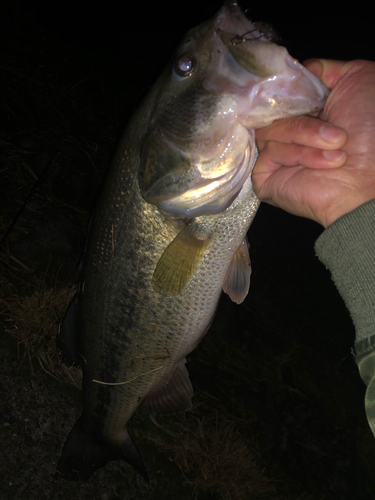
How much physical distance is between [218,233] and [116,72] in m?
4.42

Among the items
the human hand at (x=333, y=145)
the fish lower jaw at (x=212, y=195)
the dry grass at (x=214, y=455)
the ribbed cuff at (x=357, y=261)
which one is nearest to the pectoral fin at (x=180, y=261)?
the fish lower jaw at (x=212, y=195)

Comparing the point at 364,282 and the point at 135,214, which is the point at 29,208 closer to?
→ the point at 135,214

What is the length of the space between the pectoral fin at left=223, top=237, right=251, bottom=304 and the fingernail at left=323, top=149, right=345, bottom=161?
0.71m

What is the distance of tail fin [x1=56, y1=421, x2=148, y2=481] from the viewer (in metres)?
2.48

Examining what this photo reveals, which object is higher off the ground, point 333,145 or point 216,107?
point 216,107

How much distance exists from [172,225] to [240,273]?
497 millimetres

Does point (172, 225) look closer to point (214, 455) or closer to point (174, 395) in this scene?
point (174, 395)

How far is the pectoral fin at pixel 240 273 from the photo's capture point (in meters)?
1.80

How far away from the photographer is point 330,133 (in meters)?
1.14

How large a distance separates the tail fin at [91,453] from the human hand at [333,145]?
7.38 feet

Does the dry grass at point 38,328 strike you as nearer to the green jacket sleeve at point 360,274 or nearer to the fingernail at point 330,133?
the green jacket sleeve at point 360,274

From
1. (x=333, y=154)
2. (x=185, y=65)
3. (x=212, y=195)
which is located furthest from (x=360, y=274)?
Result: (x=185, y=65)

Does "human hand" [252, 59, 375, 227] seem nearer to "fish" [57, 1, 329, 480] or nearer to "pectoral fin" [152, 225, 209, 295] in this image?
"fish" [57, 1, 329, 480]

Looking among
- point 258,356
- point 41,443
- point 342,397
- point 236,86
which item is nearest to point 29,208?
point 41,443
